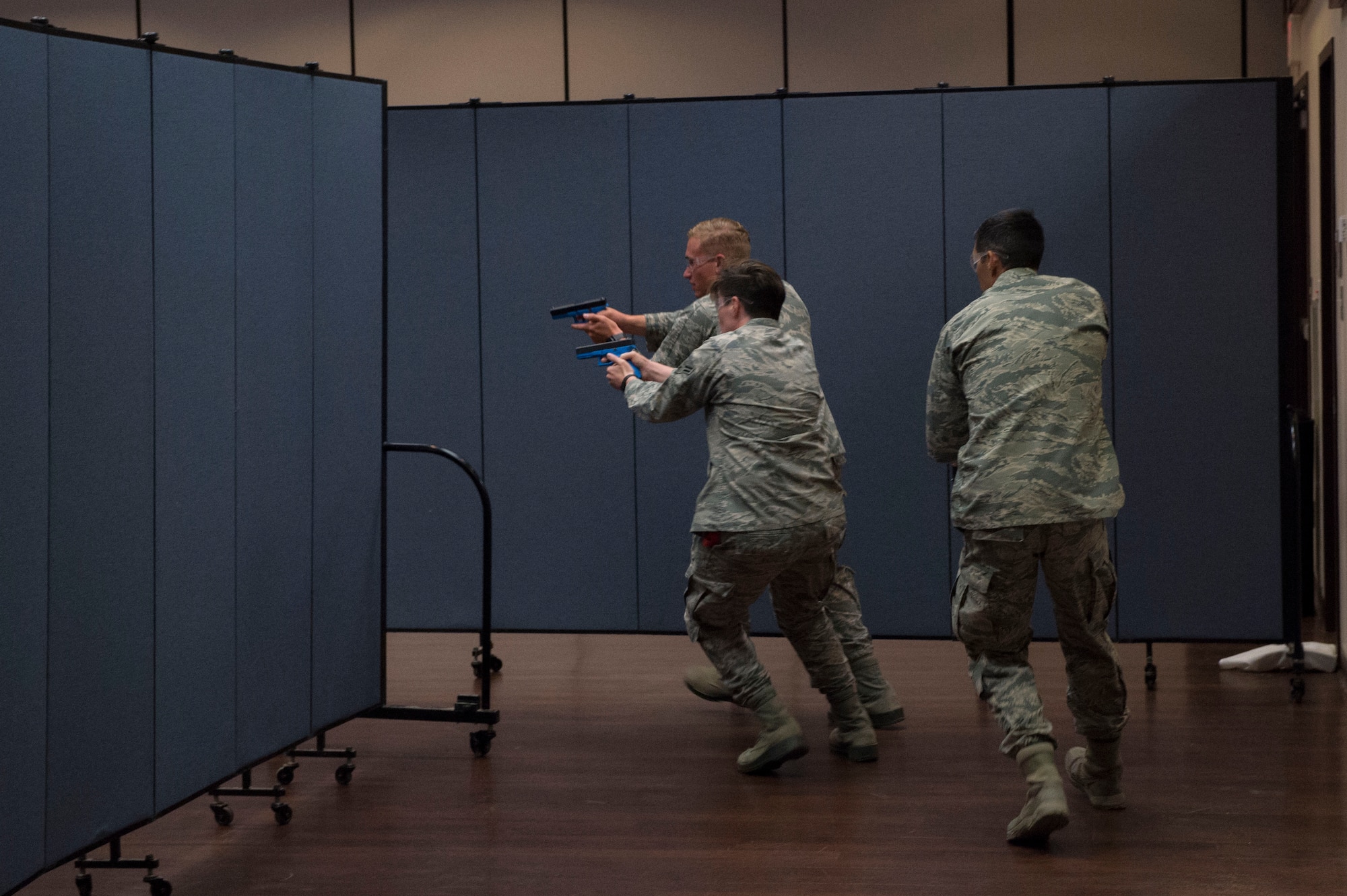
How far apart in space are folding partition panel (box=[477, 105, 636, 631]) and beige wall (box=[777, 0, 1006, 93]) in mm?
2012

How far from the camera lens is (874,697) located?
14.6 feet

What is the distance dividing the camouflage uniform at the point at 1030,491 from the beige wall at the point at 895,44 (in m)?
3.75

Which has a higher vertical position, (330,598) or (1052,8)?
(1052,8)

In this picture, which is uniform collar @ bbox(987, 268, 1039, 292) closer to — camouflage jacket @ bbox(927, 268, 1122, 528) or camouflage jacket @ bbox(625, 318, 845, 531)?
camouflage jacket @ bbox(927, 268, 1122, 528)

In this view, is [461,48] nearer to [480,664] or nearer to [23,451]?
[480,664]

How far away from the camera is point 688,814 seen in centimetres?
358

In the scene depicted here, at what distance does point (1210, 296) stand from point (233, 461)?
346 cm

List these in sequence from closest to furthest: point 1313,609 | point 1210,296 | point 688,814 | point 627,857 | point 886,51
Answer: point 627,857 < point 688,814 < point 1210,296 < point 1313,609 < point 886,51

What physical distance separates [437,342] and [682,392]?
1.97m

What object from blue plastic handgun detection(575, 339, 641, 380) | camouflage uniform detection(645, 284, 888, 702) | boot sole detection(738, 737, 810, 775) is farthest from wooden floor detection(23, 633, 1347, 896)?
blue plastic handgun detection(575, 339, 641, 380)

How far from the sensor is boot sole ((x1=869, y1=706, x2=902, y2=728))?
442cm

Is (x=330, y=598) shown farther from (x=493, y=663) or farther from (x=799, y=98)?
(x=799, y=98)

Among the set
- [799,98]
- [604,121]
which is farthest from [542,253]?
[799,98]

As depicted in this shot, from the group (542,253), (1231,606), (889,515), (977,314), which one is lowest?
(1231,606)
